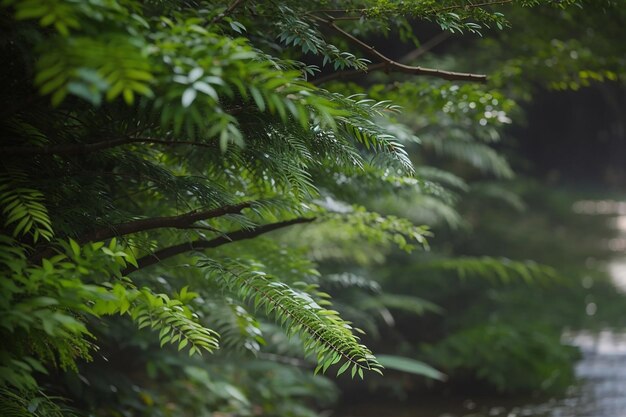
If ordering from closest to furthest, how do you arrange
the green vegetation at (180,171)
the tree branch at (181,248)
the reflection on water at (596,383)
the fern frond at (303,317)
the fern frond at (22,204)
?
the green vegetation at (180,171), the fern frond at (22,204), the fern frond at (303,317), the tree branch at (181,248), the reflection on water at (596,383)

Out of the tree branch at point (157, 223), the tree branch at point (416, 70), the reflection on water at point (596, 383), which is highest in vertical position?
the tree branch at point (416, 70)

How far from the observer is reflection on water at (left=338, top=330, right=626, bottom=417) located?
3.62m

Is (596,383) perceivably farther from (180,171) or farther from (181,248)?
(181,248)

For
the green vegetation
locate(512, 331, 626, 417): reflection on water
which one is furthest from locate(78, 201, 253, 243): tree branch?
locate(512, 331, 626, 417): reflection on water

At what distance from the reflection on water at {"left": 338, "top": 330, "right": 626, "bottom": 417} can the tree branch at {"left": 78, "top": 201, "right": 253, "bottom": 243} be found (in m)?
2.67

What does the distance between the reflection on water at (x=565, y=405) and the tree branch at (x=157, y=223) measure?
105 inches

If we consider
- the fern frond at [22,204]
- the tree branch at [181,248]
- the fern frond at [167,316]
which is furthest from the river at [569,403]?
the fern frond at [22,204]

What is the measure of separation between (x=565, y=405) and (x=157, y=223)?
10.5ft

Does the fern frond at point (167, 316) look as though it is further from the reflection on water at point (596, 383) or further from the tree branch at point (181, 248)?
the reflection on water at point (596, 383)

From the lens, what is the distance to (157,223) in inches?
59.4

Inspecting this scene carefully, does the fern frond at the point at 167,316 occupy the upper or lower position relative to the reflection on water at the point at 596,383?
lower

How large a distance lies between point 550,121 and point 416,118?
342 inches

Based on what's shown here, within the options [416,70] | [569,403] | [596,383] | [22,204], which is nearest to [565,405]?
[569,403]

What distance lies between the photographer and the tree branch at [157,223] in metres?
1.49
